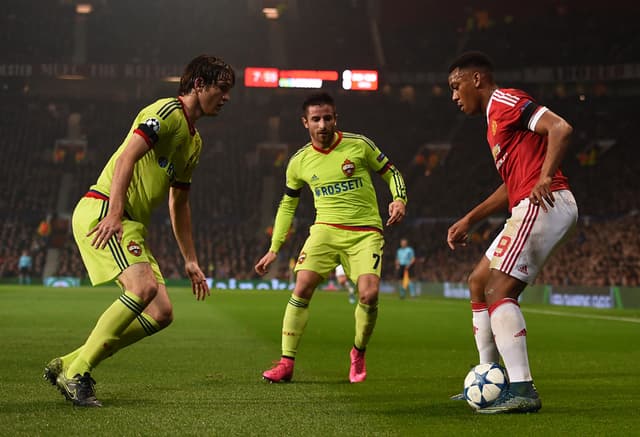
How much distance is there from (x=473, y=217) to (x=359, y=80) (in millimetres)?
42807

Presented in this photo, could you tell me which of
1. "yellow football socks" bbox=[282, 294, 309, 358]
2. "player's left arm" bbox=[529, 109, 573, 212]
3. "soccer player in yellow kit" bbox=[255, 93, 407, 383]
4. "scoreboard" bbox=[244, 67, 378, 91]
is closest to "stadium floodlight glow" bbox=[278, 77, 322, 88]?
"scoreboard" bbox=[244, 67, 378, 91]

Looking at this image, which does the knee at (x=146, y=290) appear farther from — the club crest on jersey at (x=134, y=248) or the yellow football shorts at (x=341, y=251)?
the yellow football shorts at (x=341, y=251)

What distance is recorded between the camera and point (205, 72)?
5.93 m

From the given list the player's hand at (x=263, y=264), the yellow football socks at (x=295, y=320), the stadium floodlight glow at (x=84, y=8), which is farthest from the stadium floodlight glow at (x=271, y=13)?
the yellow football socks at (x=295, y=320)

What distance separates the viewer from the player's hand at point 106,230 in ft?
16.8

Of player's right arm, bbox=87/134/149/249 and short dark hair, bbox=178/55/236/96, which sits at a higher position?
short dark hair, bbox=178/55/236/96

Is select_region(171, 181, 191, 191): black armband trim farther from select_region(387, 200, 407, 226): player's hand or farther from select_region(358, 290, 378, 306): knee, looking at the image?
select_region(358, 290, 378, 306): knee

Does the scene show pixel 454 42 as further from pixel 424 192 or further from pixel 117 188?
pixel 117 188

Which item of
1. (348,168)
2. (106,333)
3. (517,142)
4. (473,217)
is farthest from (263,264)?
(517,142)

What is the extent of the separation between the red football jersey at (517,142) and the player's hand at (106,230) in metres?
2.41

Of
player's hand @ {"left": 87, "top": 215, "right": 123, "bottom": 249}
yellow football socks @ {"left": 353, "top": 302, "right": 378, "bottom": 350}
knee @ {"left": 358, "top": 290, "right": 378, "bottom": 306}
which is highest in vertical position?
player's hand @ {"left": 87, "top": 215, "right": 123, "bottom": 249}

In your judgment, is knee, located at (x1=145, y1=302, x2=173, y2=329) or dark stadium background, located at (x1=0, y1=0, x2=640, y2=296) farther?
A: dark stadium background, located at (x1=0, y1=0, x2=640, y2=296)

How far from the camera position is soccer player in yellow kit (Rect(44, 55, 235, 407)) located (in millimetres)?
5480

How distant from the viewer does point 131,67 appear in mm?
53531
